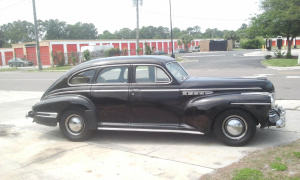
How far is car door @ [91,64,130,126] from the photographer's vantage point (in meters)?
5.63

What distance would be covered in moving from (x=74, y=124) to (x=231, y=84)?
314 centimetres

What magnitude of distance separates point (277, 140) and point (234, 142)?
0.91m

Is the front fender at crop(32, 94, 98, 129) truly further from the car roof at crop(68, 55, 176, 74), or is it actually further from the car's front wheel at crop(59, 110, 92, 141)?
the car roof at crop(68, 55, 176, 74)

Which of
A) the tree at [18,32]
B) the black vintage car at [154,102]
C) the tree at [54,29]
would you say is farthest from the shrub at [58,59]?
the tree at [54,29]

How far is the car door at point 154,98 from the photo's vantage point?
539 centimetres

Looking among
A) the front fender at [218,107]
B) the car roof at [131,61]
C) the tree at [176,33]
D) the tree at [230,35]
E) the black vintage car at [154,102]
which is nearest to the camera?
the front fender at [218,107]

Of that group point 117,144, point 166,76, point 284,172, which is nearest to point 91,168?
point 117,144

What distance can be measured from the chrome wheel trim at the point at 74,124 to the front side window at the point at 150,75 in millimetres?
Result: 1407

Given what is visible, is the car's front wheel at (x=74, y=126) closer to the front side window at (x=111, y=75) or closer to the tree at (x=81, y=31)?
the front side window at (x=111, y=75)

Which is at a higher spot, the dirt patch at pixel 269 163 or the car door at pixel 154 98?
the car door at pixel 154 98

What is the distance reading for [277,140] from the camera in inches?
213

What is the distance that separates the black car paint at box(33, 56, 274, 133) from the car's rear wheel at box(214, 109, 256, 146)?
0.38ft

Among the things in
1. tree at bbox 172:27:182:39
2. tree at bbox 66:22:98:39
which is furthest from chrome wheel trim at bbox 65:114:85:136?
tree at bbox 172:27:182:39

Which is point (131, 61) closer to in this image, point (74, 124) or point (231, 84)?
point (74, 124)
